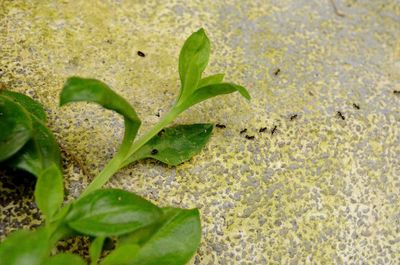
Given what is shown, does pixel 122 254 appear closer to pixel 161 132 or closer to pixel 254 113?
pixel 161 132

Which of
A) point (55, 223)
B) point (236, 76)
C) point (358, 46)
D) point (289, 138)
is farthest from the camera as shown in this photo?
point (358, 46)

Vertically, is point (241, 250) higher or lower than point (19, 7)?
lower

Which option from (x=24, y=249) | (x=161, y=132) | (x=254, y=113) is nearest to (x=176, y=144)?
(x=161, y=132)

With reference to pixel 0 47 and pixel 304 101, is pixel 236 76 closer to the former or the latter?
pixel 304 101

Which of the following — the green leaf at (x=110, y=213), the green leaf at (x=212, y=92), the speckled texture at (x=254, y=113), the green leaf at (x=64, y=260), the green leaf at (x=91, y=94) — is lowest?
the speckled texture at (x=254, y=113)

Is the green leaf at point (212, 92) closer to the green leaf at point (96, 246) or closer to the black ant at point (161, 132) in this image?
the black ant at point (161, 132)

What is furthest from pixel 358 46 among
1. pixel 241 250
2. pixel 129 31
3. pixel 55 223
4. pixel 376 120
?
pixel 55 223

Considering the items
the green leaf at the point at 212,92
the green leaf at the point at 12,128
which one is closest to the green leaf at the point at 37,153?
the green leaf at the point at 12,128
